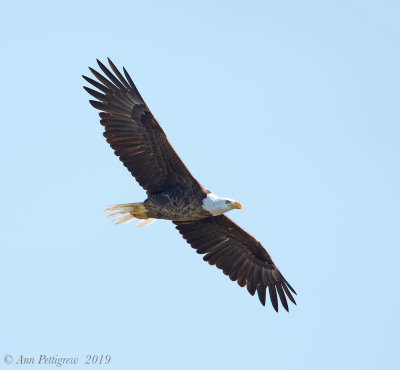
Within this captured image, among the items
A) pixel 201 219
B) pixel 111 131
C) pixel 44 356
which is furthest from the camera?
pixel 201 219

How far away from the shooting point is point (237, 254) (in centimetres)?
1170

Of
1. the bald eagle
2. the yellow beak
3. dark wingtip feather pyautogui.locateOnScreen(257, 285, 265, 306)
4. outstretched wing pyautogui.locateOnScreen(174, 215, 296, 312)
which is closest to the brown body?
the bald eagle

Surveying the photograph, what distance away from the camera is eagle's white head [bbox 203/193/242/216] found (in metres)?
10.5

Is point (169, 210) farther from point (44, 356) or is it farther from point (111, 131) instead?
point (44, 356)

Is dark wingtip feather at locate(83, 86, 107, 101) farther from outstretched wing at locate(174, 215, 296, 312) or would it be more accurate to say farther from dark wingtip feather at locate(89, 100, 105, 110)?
outstretched wing at locate(174, 215, 296, 312)

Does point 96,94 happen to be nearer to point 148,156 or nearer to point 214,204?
point 148,156

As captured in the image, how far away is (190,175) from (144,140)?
77cm

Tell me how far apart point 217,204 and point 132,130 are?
1.50m

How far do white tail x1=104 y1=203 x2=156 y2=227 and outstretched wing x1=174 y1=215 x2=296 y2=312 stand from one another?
73 centimetres

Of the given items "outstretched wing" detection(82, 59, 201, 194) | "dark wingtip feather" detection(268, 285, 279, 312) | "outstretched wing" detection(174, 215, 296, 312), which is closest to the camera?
"outstretched wing" detection(82, 59, 201, 194)

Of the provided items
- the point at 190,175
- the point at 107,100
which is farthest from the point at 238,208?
the point at 107,100

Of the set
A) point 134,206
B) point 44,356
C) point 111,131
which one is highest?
point 111,131

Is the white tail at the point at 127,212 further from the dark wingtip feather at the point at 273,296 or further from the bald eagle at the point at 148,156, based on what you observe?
the dark wingtip feather at the point at 273,296

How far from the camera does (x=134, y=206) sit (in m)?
10.9
